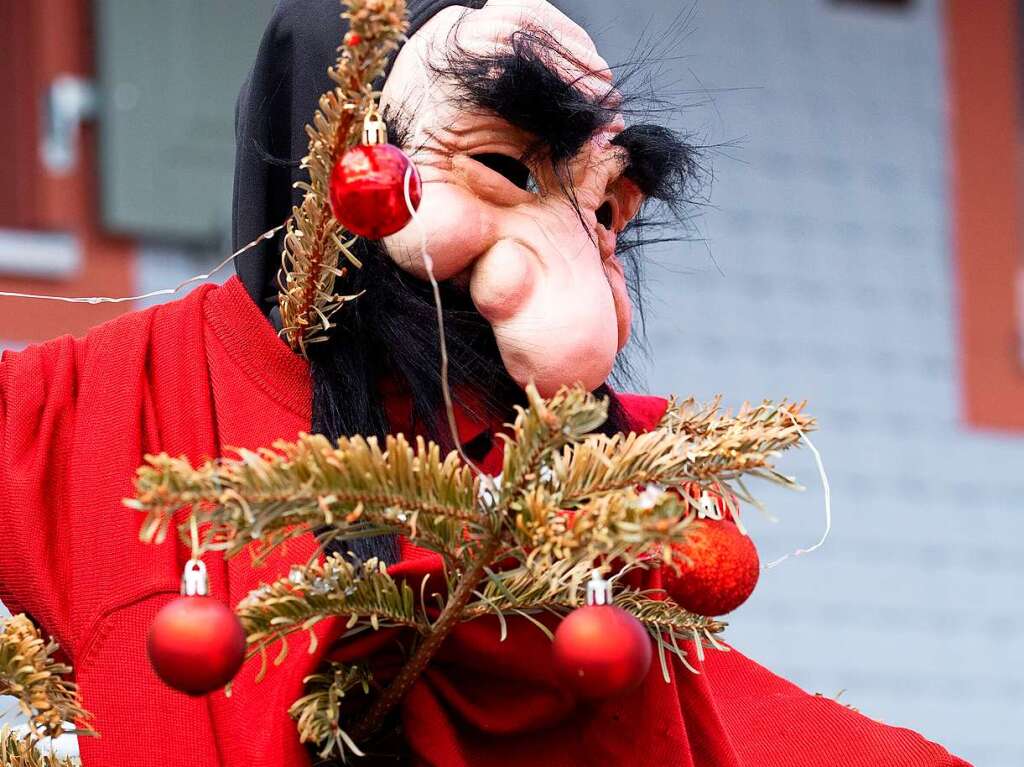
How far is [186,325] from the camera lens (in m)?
1.27

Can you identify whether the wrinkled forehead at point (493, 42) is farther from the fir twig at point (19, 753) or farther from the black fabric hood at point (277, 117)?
the fir twig at point (19, 753)

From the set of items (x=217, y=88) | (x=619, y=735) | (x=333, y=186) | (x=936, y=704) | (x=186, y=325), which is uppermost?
(x=333, y=186)

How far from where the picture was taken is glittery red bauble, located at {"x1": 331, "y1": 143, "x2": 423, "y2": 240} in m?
0.94

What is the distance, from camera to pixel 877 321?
420 cm

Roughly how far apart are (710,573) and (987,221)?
10.9 ft

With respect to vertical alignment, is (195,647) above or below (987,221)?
above

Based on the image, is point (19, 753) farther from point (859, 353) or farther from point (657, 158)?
point (859, 353)

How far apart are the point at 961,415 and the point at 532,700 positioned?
3335mm

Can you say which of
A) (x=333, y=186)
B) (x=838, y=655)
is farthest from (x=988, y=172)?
(x=333, y=186)

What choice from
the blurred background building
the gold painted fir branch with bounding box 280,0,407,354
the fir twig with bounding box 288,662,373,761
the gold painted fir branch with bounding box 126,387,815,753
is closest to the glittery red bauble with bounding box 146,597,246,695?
the gold painted fir branch with bounding box 126,387,815,753

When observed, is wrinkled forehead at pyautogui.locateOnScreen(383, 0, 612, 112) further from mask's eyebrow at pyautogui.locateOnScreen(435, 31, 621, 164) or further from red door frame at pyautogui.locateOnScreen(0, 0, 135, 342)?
red door frame at pyautogui.locateOnScreen(0, 0, 135, 342)

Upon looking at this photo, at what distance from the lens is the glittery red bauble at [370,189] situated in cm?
94

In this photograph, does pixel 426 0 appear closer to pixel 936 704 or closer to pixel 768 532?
pixel 768 532

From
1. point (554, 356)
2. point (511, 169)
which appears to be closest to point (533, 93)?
point (511, 169)
